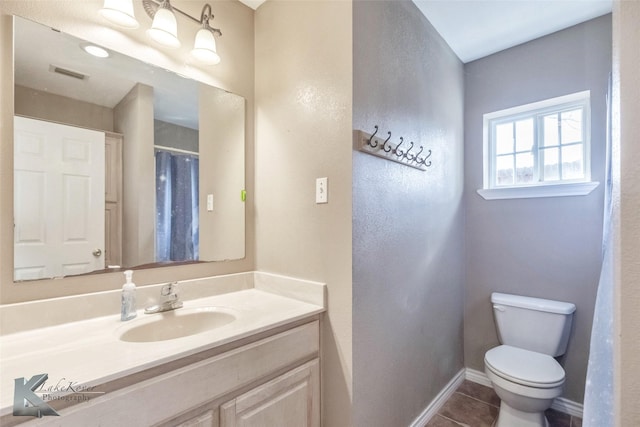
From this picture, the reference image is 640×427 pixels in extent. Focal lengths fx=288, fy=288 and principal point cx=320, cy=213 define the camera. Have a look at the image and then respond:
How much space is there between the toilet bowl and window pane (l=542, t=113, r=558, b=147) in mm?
1444

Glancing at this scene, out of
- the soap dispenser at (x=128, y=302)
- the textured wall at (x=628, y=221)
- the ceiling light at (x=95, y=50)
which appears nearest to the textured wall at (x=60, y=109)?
the ceiling light at (x=95, y=50)

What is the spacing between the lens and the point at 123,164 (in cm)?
127

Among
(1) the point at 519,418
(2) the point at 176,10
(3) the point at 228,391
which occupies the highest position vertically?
(2) the point at 176,10

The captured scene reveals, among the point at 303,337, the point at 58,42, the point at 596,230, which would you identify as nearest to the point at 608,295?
the point at 303,337

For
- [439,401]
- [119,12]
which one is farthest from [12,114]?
[439,401]

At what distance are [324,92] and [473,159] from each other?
154 cm

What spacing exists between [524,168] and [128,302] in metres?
2.62

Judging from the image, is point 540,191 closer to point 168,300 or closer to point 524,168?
point 524,168

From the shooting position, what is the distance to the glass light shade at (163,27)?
1270 mm

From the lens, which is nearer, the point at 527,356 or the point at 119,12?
the point at 119,12

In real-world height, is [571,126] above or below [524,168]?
above

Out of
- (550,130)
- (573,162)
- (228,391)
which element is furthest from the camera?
(550,130)

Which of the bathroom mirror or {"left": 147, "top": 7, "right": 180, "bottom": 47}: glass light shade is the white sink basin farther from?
{"left": 147, "top": 7, "right": 180, "bottom": 47}: glass light shade
